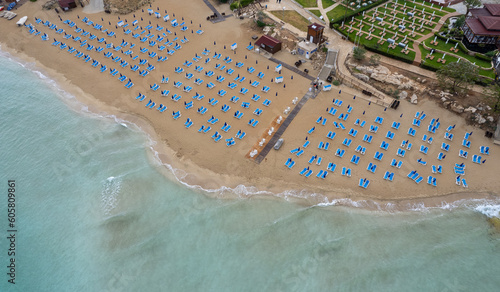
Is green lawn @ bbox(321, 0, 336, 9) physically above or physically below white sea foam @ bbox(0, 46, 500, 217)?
above

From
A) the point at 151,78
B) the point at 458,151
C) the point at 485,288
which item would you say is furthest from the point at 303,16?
the point at 485,288

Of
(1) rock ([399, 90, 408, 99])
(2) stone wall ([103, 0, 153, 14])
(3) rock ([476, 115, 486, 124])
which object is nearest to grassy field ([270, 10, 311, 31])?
(1) rock ([399, 90, 408, 99])

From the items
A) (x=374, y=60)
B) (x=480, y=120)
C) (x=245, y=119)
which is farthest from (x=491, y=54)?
(x=245, y=119)

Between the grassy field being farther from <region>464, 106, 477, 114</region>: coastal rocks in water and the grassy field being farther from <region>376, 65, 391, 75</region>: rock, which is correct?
<region>464, 106, 477, 114</region>: coastal rocks in water

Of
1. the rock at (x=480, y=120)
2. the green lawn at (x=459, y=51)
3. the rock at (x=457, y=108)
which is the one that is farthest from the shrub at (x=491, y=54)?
the rock at (x=480, y=120)

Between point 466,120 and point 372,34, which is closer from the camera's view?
point 466,120

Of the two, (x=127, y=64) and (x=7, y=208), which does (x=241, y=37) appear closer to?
(x=127, y=64)
